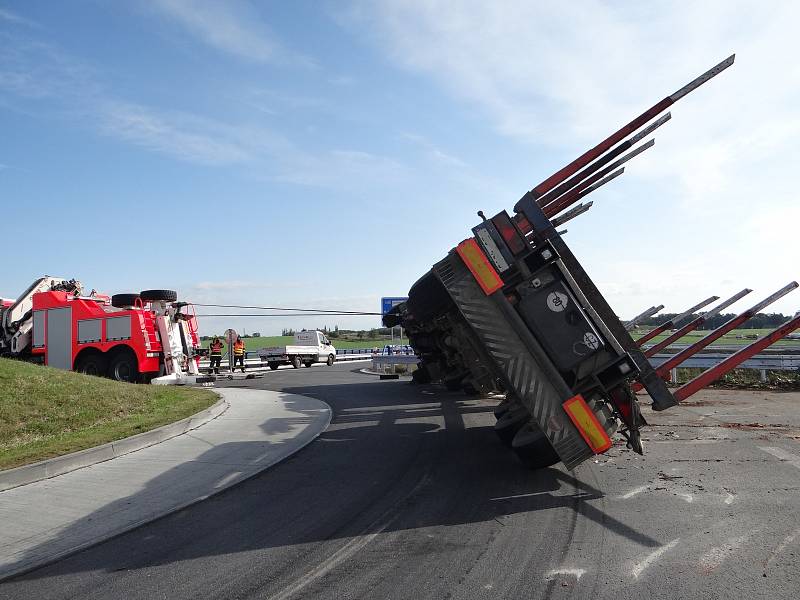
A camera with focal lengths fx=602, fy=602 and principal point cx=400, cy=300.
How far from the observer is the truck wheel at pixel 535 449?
599 cm

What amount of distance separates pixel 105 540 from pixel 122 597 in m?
1.29

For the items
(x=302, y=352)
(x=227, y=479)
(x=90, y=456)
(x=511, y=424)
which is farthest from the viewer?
(x=302, y=352)

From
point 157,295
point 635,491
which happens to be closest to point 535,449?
point 635,491

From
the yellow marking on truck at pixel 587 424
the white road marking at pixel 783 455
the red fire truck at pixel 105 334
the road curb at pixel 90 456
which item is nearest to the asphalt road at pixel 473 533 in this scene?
the white road marking at pixel 783 455

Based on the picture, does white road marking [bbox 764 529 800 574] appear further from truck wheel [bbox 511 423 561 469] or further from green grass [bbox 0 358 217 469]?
green grass [bbox 0 358 217 469]

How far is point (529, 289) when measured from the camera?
5965mm

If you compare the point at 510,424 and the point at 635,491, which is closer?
the point at 635,491

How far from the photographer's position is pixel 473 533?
4.83 m

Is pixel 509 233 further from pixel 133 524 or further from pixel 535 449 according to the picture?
pixel 133 524

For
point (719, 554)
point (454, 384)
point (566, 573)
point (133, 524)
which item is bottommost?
point (719, 554)

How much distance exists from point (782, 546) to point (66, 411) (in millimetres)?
10174

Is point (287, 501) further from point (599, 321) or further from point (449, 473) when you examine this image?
point (599, 321)

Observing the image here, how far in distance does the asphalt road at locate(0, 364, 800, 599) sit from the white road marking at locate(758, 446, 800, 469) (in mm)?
13

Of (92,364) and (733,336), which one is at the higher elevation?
(92,364)
